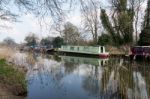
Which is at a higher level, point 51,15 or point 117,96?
point 51,15

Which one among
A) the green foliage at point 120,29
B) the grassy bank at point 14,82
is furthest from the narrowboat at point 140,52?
the grassy bank at point 14,82

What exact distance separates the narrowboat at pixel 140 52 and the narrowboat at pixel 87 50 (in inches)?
150

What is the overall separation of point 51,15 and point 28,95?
612 centimetres

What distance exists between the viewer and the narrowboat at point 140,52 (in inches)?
1240

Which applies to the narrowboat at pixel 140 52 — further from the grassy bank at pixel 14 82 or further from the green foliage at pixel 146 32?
the grassy bank at pixel 14 82

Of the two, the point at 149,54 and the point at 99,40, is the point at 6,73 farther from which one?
the point at 99,40

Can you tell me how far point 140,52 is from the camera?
32.4 meters

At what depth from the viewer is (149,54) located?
31.0 m

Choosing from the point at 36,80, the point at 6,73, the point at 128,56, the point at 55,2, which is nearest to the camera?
the point at 55,2

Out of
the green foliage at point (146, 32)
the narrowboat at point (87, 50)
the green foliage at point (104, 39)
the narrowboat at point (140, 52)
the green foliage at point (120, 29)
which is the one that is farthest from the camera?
the green foliage at point (104, 39)

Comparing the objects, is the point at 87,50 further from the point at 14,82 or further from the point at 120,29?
the point at 14,82

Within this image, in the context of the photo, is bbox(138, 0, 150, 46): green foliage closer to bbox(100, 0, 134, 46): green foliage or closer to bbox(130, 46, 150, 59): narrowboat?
bbox(100, 0, 134, 46): green foliage

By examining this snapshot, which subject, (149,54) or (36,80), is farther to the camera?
(149,54)

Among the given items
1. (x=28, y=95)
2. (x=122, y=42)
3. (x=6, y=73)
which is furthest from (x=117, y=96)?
(x=122, y=42)
